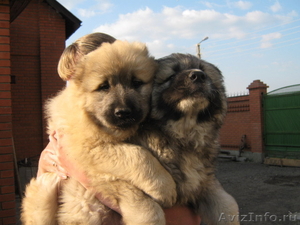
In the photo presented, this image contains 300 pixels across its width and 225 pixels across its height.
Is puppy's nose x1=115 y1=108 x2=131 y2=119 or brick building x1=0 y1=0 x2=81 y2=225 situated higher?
brick building x1=0 y1=0 x2=81 y2=225

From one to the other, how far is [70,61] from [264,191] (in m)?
7.46

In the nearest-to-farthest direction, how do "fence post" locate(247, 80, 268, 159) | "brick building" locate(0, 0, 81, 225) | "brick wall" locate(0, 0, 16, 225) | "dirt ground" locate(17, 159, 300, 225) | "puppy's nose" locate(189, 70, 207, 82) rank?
"puppy's nose" locate(189, 70, 207, 82) → "brick wall" locate(0, 0, 16, 225) → "dirt ground" locate(17, 159, 300, 225) → "brick building" locate(0, 0, 81, 225) → "fence post" locate(247, 80, 268, 159)

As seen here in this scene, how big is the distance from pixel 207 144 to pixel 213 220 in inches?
24.5

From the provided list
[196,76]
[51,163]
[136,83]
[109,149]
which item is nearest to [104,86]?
[136,83]

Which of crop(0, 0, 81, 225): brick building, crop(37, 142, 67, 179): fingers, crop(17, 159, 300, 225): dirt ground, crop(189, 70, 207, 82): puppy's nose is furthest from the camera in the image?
crop(0, 0, 81, 225): brick building

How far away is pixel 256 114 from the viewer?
42.1 feet

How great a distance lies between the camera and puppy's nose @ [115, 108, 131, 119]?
6.08 ft

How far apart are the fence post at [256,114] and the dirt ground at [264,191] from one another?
0.91m

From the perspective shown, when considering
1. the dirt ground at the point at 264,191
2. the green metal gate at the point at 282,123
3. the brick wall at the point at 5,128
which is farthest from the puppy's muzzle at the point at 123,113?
the green metal gate at the point at 282,123

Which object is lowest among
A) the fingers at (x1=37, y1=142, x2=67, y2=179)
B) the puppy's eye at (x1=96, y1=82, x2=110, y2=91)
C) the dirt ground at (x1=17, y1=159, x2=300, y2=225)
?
the dirt ground at (x1=17, y1=159, x2=300, y2=225)

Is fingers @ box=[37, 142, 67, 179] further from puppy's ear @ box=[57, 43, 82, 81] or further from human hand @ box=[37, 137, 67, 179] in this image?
puppy's ear @ box=[57, 43, 82, 81]

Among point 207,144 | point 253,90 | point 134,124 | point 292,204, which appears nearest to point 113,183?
point 134,124

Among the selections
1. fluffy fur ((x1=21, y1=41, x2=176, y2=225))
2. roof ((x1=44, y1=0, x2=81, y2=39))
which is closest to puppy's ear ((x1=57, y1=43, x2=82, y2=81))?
fluffy fur ((x1=21, y1=41, x2=176, y2=225))

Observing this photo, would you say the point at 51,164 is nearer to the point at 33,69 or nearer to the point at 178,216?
the point at 178,216
